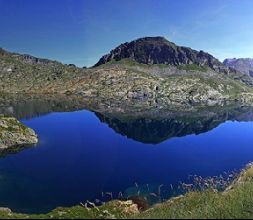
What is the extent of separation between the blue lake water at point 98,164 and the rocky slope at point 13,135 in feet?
16.9

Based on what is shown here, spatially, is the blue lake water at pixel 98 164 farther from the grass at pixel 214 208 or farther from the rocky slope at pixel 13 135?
the grass at pixel 214 208

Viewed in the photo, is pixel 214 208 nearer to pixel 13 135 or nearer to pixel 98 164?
pixel 98 164

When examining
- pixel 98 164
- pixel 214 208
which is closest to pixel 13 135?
pixel 98 164

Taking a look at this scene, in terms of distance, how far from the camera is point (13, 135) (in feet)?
465

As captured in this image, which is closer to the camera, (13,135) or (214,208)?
(214,208)

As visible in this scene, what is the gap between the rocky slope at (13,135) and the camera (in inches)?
5389

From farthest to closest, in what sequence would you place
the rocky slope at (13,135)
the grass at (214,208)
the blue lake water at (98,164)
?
the rocky slope at (13,135), the blue lake water at (98,164), the grass at (214,208)

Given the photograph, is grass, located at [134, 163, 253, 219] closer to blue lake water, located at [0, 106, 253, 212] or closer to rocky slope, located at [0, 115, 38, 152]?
blue lake water, located at [0, 106, 253, 212]

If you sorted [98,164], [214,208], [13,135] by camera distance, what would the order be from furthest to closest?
[13,135] < [98,164] < [214,208]

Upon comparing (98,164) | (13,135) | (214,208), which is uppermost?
(214,208)

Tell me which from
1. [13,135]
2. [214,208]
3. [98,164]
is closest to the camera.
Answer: [214,208]

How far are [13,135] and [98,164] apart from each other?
124 ft

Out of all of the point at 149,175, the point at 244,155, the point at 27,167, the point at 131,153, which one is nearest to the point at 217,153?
the point at 244,155

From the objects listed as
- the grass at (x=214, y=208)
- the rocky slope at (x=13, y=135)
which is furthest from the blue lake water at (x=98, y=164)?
the grass at (x=214, y=208)
